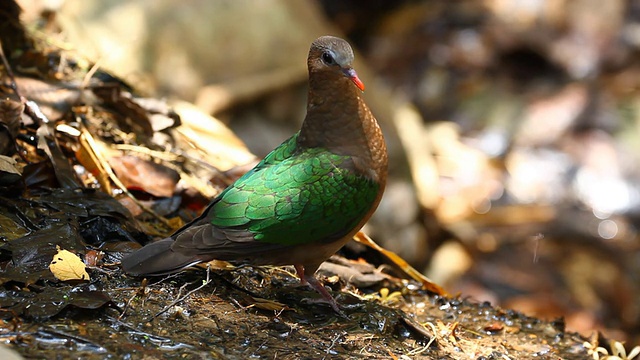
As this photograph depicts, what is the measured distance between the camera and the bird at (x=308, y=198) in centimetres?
325

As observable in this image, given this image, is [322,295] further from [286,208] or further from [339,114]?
[339,114]

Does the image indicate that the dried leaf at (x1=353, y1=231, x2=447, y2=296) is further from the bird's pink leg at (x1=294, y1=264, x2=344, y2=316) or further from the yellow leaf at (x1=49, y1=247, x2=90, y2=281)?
the yellow leaf at (x1=49, y1=247, x2=90, y2=281)

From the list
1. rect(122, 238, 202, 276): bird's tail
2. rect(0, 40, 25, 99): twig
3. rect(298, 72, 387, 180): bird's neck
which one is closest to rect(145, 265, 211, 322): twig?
rect(122, 238, 202, 276): bird's tail

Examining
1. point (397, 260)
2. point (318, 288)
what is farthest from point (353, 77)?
point (397, 260)

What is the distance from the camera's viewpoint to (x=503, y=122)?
9.81 metres

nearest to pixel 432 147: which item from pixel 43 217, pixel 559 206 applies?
pixel 559 206

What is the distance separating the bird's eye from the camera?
350 centimetres

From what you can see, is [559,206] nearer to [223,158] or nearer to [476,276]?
[476,276]

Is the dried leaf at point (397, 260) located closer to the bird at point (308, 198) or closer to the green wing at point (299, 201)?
the bird at point (308, 198)

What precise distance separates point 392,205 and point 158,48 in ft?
A: 8.56

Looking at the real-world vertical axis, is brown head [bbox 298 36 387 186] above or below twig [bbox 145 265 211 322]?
above

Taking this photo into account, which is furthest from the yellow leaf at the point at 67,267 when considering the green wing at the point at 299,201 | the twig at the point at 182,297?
the green wing at the point at 299,201

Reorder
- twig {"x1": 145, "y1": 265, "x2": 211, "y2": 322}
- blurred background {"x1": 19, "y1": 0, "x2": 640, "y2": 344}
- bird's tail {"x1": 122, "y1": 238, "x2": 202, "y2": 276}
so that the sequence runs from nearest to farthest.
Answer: twig {"x1": 145, "y1": 265, "x2": 211, "y2": 322} < bird's tail {"x1": 122, "y1": 238, "x2": 202, "y2": 276} < blurred background {"x1": 19, "y1": 0, "x2": 640, "y2": 344}

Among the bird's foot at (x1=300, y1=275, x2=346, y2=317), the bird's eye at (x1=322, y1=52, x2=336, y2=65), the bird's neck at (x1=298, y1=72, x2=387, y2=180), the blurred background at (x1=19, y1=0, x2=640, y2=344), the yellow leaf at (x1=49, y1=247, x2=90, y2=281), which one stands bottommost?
the yellow leaf at (x1=49, y1=247, x2=90, y2=281)
